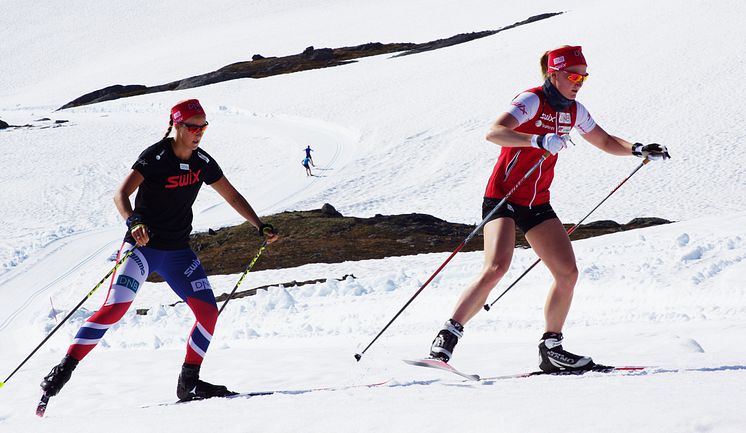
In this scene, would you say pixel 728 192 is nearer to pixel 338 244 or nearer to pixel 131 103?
pixel 338 244

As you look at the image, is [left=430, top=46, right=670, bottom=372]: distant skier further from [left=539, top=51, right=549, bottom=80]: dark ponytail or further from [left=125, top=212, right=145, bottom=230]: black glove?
[left=125, top=212, right=145, bottom=230]: black glove

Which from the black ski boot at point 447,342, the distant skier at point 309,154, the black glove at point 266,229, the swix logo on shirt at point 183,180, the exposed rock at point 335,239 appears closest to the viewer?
the black ski boot at point 447,342

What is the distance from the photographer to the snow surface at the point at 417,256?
474cm

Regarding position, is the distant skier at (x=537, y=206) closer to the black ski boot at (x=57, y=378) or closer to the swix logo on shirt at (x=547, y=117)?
the swix logo on shirt at (x=547, y=117)

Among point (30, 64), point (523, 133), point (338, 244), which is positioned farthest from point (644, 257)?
point (30, 64)

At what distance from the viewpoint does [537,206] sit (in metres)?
5.65

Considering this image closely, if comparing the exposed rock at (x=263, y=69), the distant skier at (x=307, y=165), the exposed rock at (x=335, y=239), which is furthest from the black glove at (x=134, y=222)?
the exposed rock at (x=263, y=69)

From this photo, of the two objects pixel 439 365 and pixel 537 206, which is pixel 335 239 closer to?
pixel 537 206

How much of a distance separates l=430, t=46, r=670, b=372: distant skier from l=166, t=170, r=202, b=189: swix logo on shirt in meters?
2.05

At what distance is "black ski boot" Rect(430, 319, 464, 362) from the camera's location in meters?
5.34

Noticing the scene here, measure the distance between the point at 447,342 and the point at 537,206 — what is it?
3.74 ft

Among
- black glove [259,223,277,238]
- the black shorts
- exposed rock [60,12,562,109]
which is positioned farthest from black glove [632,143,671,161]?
exposed rock [60,12,562,109]

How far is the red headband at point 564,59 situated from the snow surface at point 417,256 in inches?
80.0

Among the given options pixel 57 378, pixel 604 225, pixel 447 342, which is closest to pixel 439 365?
pixel 447 342
